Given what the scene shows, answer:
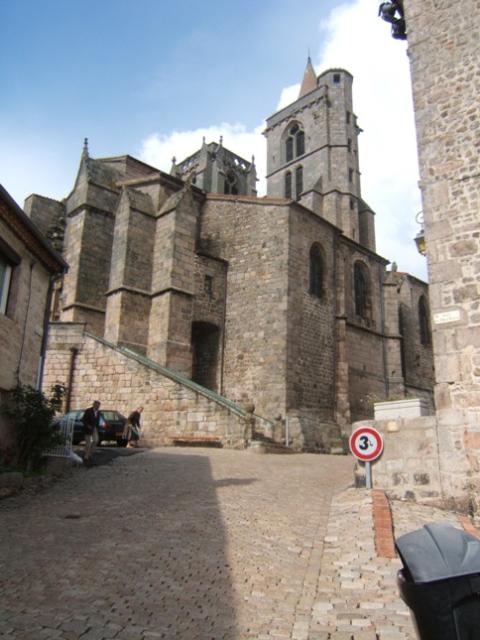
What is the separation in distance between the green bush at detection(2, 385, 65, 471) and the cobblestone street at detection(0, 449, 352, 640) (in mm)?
Result: 852

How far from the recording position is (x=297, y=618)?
3.46 metres

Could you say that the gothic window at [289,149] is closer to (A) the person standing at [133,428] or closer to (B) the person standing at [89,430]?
(A) the person standing at [133,428]

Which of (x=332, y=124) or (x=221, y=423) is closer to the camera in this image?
(x=221, y=423)

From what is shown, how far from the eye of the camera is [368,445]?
24.9ft

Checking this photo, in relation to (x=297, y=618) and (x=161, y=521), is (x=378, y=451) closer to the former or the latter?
(x=161, y=521)

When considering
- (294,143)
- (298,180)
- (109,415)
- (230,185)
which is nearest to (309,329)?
(109,415)

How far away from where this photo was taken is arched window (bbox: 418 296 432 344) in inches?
1153

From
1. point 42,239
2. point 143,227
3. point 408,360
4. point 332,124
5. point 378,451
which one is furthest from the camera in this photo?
point 332,124

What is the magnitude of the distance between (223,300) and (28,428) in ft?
42.6

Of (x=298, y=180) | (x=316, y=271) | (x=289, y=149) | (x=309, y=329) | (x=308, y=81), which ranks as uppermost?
(x=308, y=81)

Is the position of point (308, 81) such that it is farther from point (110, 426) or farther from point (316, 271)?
point (110, 426)

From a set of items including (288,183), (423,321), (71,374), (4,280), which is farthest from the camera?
(288,183)

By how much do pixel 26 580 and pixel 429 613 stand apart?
11.6ft

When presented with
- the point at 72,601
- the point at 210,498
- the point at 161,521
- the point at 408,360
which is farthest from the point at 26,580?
the point at 408,360
